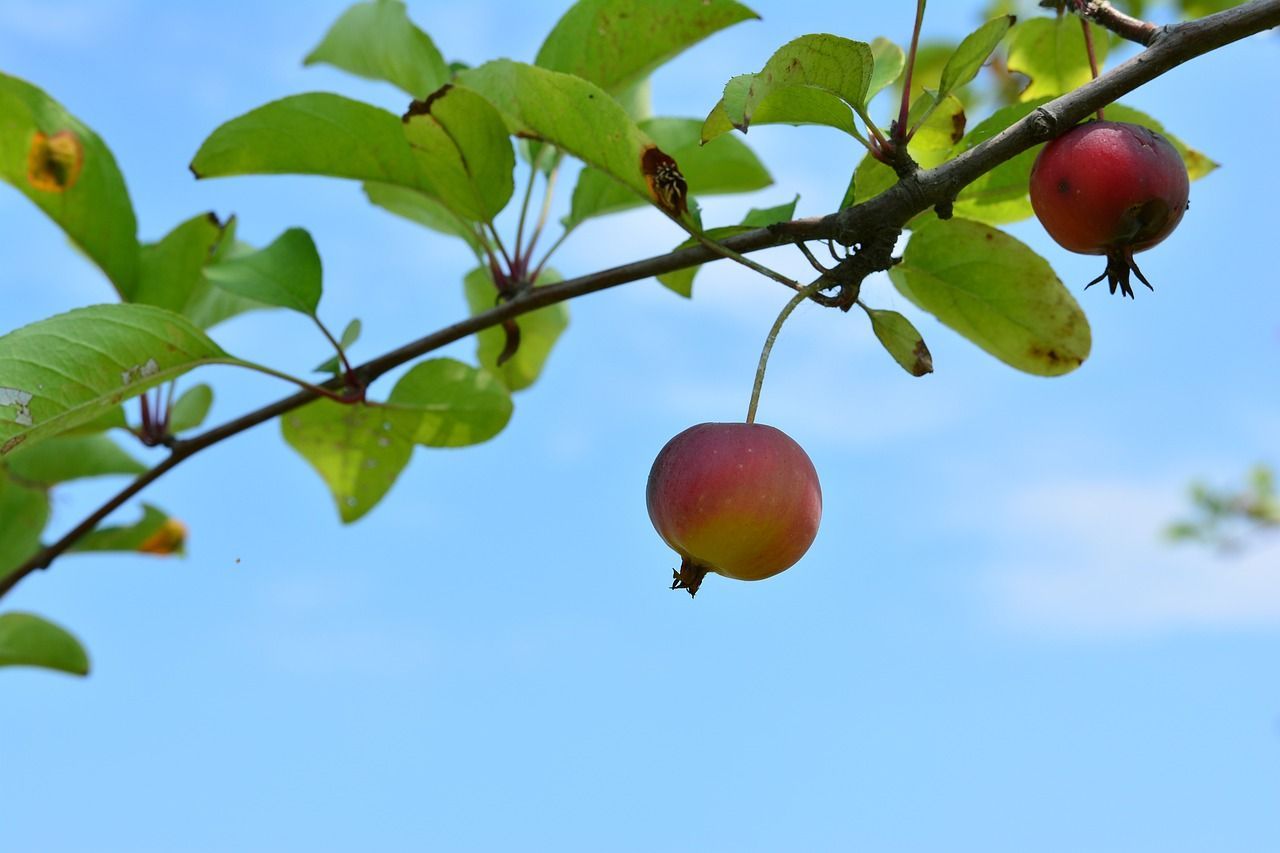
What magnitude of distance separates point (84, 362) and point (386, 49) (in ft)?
2.45

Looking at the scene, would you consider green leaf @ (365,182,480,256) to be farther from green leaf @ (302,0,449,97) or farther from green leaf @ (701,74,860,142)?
green leaf @ (701,74,860,142)

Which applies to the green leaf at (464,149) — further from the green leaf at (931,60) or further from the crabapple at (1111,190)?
the green leaf at (931,60)

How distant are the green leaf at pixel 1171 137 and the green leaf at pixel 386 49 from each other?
0.92m

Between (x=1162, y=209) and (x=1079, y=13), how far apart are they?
0.26 m

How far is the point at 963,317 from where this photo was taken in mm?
1443

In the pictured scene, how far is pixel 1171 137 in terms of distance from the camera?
1.42 m

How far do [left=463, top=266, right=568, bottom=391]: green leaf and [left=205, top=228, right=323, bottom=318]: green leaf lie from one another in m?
0.53

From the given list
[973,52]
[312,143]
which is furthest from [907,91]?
[312,143]

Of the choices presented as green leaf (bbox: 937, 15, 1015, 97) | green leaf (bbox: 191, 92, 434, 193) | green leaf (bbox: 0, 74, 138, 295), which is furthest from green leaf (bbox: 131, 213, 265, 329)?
green leaf (bbox: 937, 15, 1015, 97)

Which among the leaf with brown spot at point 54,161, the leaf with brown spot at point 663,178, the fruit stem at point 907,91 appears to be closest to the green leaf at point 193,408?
the leaf with brown spot at point 54,161

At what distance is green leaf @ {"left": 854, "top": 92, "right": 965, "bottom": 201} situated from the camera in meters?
1.27

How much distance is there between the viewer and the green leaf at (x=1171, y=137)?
135 cm

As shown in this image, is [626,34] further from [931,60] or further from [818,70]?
[931,60]

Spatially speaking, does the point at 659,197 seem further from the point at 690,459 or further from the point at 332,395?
the point at 332,395
